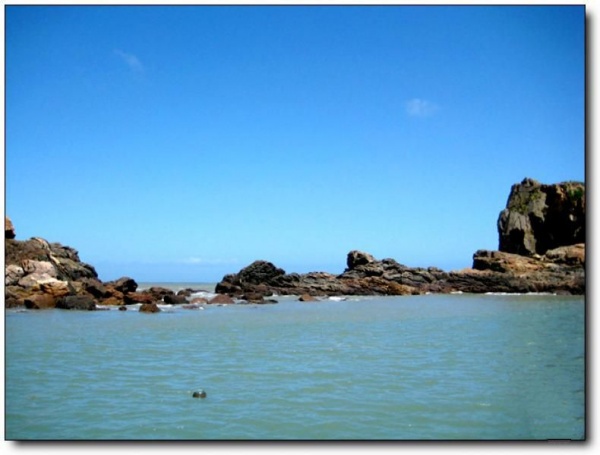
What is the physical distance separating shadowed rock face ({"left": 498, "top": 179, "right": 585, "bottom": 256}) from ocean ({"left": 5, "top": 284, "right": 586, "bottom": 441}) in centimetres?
2682

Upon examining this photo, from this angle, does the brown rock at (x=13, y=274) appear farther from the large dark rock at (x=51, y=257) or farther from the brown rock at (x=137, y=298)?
the brown rock at (x=137, y=298)

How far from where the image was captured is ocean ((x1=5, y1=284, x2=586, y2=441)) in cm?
664

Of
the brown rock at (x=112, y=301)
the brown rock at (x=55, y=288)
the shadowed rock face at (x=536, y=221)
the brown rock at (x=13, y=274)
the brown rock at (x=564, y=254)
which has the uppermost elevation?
the shadowed rock face at (x=536, y=221)

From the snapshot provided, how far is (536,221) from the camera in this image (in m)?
44.9

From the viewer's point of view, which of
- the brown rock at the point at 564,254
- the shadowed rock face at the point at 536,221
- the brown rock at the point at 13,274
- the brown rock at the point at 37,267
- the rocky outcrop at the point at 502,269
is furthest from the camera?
the shadowed rock face at the point at 536,221

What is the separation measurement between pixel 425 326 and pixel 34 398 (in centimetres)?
1285

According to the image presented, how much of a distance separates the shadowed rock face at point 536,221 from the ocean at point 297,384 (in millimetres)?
26816

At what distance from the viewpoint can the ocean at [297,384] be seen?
262 inches

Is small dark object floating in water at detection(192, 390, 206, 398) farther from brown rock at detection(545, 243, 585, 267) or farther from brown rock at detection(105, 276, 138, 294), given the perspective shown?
brown rock at detection(545, 243, 585, 267)

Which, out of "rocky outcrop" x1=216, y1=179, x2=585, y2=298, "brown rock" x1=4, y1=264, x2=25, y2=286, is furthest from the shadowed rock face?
"brown rock" x1=4, y1=264, x2=25, y2=286

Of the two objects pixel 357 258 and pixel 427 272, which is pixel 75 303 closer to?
pixel 357 258

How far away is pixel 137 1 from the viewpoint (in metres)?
7.14

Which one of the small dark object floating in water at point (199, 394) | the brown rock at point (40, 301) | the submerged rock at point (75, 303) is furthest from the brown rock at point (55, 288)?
the small dark object floating in water at point (199, 394)

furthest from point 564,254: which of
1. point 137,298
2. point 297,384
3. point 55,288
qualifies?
point 297,384
